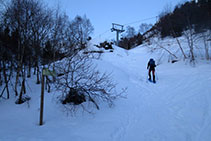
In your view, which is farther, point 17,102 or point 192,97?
point 17,102

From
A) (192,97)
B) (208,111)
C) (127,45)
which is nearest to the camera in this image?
(208,111)

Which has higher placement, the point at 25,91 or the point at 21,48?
the point at 21,48

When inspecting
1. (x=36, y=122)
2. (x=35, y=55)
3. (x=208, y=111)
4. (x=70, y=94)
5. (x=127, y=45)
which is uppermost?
(x=127, y=45)

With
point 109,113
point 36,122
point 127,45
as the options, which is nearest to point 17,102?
point 36,122

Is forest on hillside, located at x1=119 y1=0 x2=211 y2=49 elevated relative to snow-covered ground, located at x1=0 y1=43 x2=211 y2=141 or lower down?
elevated

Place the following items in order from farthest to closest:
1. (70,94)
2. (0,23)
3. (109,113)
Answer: (0,23) → (70,94) → (109,113)

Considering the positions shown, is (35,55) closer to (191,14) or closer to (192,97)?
(192,97)

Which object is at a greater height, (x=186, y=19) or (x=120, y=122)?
(x=186, y=19)

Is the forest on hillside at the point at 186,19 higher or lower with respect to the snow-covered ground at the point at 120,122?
higher

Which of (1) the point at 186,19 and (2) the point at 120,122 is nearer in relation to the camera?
(2) the point at 120,122

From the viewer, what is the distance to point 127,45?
38.3m

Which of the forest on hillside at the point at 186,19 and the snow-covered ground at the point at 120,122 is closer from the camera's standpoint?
the snow-covered ground at the point at 120,122

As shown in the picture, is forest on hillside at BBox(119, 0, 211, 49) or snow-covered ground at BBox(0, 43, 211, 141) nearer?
snow-covered ground at BBox(0, 43, 211, 141)

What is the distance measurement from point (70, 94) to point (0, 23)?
5.12 metres
